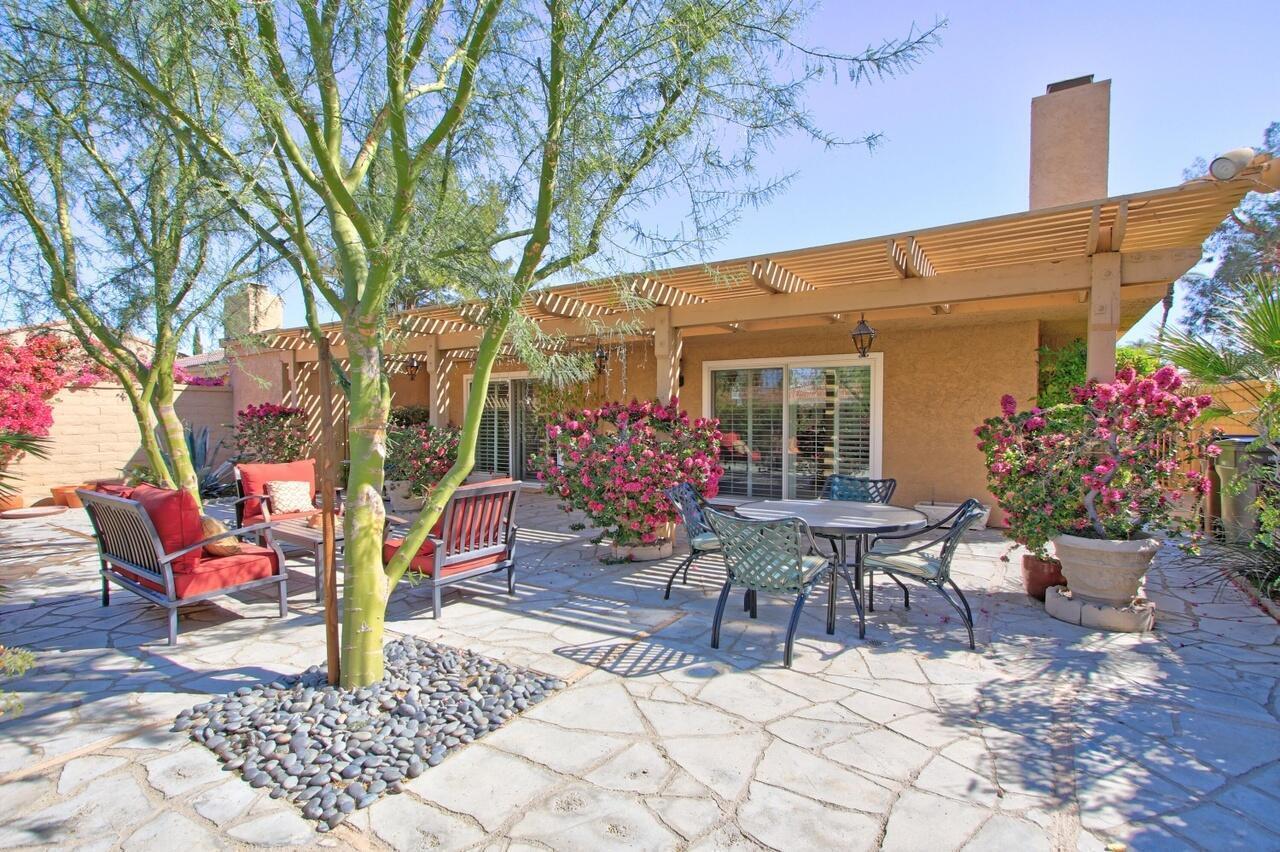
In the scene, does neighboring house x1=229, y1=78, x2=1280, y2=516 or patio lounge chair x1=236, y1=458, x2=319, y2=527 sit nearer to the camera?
neighboring house x1=229, y1=78, x2=1280, y2=516

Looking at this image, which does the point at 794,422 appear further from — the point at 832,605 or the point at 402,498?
the point at 402,498

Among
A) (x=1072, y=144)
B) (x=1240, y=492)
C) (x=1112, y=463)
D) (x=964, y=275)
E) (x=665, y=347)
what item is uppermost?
(x=1072, y=144)

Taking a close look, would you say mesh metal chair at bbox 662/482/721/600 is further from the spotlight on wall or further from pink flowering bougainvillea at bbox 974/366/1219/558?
the spotlight on wall

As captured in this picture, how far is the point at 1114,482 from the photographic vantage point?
4086mm

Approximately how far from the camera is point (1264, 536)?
3.89 meters

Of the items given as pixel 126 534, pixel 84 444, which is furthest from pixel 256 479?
pixel 84 444

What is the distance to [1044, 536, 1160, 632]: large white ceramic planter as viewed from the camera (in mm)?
3984

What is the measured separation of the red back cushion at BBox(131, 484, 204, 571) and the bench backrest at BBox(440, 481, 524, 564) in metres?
1.52

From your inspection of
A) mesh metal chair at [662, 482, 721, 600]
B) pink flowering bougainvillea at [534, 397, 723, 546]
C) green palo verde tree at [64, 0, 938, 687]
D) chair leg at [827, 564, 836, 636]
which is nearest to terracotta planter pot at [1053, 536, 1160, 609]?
chair leg at [827, 564, 836, 636]

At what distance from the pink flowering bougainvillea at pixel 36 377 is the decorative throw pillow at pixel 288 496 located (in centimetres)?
508

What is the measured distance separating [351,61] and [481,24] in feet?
2.55

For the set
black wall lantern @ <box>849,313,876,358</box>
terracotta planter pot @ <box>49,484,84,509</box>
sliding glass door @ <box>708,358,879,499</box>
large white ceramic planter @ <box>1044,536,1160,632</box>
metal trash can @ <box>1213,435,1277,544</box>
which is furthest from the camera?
terracotta planter pot @ <box>49,484,84,509</box>

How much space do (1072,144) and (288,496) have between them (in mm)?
10060

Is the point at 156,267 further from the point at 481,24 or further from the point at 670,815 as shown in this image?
the point at 670,815
